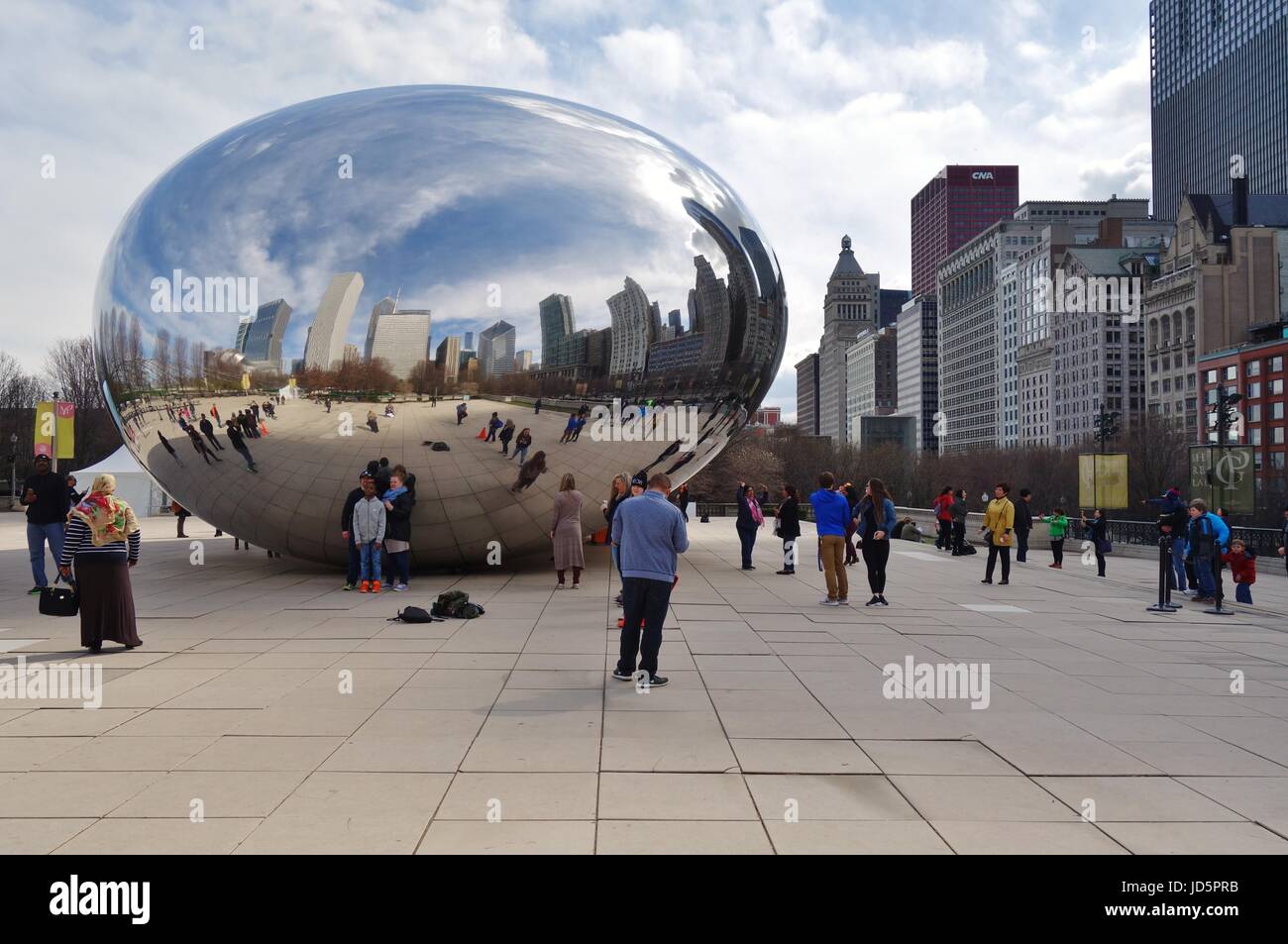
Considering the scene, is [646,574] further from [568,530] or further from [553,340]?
[568,530]

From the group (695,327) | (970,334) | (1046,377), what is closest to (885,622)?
(695,327)

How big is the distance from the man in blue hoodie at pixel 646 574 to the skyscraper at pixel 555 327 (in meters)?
5.29

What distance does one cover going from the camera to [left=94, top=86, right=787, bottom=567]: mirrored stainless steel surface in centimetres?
1223

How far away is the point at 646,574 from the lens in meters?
7.64

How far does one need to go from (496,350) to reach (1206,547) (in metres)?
9.97

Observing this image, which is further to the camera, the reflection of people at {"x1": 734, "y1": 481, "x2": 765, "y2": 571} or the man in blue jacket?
the reflection of people at {"x1": 734, "y1": 481, "x2": 765, "y2": 571}

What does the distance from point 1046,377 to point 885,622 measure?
150 metres

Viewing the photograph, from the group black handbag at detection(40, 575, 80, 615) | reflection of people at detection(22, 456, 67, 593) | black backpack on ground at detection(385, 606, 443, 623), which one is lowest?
black backpack on ground at detection(385, 606, 443, 623)

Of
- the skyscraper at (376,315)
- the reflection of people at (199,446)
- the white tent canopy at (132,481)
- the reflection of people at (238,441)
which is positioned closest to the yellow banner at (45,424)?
the white tent canopy at (132,481)

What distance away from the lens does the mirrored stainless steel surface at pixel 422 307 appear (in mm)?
12234

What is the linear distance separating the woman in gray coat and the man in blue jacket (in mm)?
8544

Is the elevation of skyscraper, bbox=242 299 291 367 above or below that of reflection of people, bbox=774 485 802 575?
above

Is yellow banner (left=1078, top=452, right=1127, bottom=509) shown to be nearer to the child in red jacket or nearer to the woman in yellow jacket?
the woman in yellow jacket

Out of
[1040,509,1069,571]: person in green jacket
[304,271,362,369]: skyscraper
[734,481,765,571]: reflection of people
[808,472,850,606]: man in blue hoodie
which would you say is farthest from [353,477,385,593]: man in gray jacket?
[1040,509,1069,571]: person in green jacket
